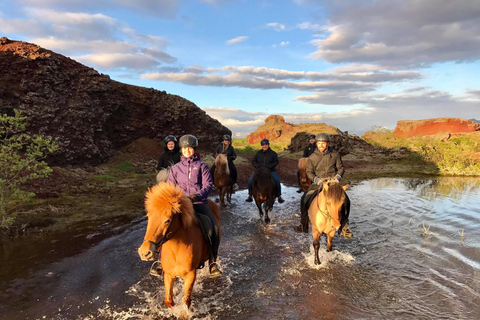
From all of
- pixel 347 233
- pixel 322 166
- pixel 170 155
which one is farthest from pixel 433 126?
pixel 170 155

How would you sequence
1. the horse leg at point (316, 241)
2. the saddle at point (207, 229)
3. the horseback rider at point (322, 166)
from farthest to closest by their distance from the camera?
1. the horseback rider at point (322, 166)
2. the horse leg at point (316, 241)
3. the saddle at point (207, 229)

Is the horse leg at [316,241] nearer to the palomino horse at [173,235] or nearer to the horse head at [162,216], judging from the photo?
the palomino horse at [173,235]

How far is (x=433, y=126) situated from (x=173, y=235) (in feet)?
240

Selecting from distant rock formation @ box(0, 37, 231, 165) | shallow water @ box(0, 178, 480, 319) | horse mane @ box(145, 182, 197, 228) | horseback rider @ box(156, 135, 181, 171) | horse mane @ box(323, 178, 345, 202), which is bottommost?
shallow water @ box(0, 178, 480, 319)

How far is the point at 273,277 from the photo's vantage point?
5703 millimetres

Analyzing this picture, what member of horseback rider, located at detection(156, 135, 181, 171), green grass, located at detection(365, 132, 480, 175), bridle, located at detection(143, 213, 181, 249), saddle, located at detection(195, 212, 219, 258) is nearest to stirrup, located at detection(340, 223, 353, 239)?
saddle, located at detection(195, 212, 219, 258)

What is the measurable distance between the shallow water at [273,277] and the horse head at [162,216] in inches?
62.4

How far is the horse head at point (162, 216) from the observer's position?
3137 mm

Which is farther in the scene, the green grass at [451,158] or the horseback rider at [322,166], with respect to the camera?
the green grass at [451,158]

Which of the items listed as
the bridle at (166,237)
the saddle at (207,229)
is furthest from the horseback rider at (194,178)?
the bridle at (166,237)

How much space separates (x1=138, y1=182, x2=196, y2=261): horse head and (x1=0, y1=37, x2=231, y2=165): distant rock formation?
503 inches

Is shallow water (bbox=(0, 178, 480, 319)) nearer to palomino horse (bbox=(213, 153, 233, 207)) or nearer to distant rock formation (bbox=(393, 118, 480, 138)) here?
palomino horse (bbox=(213, 153, 233, 207))

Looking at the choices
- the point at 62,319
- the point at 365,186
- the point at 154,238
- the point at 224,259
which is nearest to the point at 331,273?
the point at 224,259

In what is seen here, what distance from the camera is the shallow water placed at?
14.9 ft
